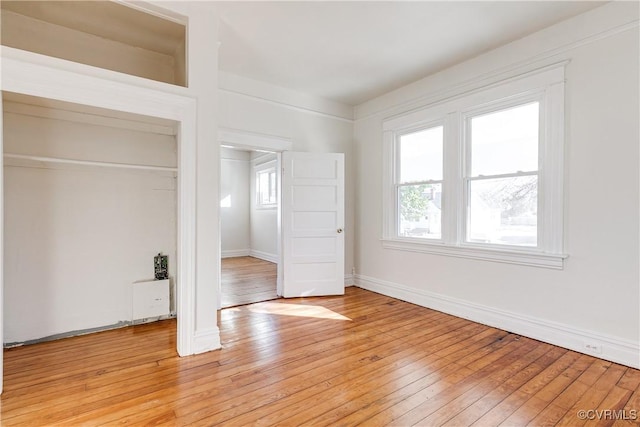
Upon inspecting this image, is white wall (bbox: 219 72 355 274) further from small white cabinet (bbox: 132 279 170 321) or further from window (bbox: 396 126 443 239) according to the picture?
small white cabinet (bbox: 132 279 170 321)

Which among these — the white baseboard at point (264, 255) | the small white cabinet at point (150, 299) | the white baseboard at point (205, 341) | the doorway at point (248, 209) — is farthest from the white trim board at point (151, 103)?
the white baseboard at point (264, 255)

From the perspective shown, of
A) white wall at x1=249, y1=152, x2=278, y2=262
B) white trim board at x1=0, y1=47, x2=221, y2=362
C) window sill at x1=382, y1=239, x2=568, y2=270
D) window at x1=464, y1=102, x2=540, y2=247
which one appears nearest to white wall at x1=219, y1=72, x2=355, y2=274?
window sill at x1=382, y1=239, x2=568, y2=270

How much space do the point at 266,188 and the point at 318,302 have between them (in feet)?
13.9

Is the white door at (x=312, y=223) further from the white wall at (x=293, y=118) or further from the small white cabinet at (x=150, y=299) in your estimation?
the small white cabinet at (x=150, y=299)

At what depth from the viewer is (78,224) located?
3.00 metres

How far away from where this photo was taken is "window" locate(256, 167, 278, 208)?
24.6 ft

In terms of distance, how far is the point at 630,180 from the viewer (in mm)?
2461

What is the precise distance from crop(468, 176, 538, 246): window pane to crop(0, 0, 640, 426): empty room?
2cm

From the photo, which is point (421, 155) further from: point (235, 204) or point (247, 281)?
point (235, 204)

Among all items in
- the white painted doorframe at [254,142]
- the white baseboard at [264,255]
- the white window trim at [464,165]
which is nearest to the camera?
the white window trim at [464,165]

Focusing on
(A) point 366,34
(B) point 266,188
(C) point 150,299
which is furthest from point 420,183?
(B) point 266,188

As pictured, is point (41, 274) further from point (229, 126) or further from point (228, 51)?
point (228, 51)

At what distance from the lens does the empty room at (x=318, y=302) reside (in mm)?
2082

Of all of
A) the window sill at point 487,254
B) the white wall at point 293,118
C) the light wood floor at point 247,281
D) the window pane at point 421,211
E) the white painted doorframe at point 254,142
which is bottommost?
the light wood floor at point 247,281
